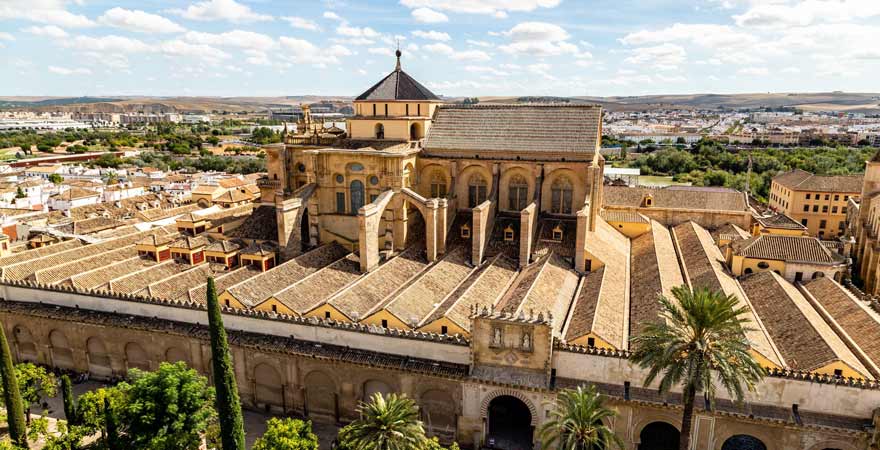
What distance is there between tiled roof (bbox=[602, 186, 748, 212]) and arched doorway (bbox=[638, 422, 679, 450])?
26982mm

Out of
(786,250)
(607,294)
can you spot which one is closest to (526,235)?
(607,294)

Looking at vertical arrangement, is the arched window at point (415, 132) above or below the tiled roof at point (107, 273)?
above

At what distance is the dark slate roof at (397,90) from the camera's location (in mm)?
42094

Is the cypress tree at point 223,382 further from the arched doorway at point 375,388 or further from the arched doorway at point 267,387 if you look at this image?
the arched doorway at point 375,388

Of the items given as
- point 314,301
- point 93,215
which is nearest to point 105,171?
point 93,215

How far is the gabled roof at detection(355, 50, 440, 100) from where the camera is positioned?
42094 millimetres

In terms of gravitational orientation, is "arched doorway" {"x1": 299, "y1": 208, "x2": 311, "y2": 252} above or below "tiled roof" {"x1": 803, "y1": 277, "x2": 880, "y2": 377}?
above

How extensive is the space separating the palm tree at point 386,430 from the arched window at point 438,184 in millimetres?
23440


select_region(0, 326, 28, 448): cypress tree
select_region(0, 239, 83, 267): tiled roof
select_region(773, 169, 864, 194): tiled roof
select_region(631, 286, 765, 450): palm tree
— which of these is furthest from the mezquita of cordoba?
select_region(773, 169, 864, 194): tiled roof

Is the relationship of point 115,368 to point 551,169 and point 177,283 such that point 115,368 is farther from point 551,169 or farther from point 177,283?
point 551,169

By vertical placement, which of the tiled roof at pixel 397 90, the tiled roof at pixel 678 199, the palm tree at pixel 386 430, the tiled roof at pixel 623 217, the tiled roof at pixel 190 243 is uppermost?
the tiled roof at pixel 397 90

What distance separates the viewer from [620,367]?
24000 millimetres

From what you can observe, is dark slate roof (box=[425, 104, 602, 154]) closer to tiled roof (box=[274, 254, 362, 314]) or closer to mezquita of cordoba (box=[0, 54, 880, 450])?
mezquita of cordoba (box=[0, 54, 880, 450])

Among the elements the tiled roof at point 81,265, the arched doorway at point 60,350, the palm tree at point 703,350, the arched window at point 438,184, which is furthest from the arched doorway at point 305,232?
the palm tree at point 703,350
